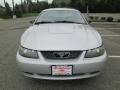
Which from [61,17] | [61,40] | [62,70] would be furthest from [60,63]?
[61,17]

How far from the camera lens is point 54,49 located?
347 centimetres

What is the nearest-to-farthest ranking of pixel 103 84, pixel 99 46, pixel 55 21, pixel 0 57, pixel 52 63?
pixel 52 63 < pixel 99 46 < pixel 103 84 < pixel 55 21 < pixel 0 57

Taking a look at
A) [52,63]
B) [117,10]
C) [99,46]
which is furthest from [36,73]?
[117,10]

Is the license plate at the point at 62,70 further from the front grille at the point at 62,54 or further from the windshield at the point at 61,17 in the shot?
the windshield at the point at 61,17

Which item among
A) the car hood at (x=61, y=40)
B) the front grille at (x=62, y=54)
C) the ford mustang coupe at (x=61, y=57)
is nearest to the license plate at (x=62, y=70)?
the ford mustang coupe at (x=61, y=57)

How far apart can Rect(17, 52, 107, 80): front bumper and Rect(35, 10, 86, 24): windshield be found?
1891mm

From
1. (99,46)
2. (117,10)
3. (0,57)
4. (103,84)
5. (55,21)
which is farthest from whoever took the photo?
(117,10)

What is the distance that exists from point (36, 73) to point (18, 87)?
0.58 m

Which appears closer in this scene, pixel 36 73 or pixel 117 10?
pixel 36 73

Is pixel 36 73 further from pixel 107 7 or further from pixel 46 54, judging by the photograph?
pixel 107 7

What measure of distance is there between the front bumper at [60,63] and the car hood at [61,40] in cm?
19

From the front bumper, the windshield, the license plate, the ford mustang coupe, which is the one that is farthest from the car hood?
the windshield

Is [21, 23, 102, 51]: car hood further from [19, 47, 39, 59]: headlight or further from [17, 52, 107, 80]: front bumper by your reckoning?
[17, 52, 107, 80]: front bumper

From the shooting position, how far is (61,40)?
3688mm
